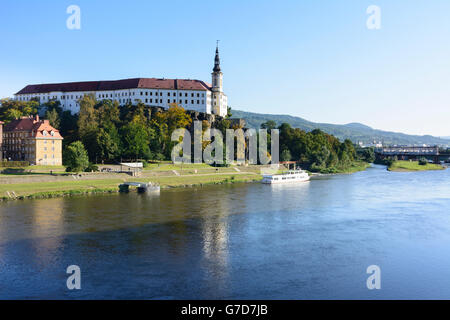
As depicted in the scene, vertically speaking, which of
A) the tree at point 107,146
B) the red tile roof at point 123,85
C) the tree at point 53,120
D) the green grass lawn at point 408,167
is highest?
the red tile roof at point 123,85

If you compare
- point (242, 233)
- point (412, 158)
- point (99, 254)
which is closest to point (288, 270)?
point (242, 233)

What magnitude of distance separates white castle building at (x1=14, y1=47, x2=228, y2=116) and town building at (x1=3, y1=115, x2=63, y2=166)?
35.6 metres

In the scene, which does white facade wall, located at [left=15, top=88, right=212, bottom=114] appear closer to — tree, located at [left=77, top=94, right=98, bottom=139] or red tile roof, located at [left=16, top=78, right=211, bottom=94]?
red tile roof, located at [left=16, top=78, right=211, bottom=94]

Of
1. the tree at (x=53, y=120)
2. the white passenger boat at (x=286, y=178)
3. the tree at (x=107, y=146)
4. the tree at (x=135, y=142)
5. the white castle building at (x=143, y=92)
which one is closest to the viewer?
the white passenger boat at (x=286, y=178)

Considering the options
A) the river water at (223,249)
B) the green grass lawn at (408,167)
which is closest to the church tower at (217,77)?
the green grass lawn at (408,167)

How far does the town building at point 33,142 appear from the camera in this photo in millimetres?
79875

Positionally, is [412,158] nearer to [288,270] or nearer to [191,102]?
[191,102]

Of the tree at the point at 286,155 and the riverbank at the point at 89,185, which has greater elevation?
the tree at the point at 286,155

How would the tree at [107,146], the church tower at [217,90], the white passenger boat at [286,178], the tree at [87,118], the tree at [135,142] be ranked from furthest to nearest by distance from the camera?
the church tower at [217,90] < the tree at [87,118] < the tree at [135,142] < the tree at [107,146] < the white passenger boat at [286,178]

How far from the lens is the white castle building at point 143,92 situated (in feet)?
398

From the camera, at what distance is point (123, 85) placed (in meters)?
124

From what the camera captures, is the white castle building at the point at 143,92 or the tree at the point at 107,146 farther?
the white castle building at the point at 143,92

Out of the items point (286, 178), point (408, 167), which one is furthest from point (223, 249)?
point (408, 167)

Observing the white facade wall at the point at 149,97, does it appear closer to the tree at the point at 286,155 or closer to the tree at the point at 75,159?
the tree at the point at 286,155
